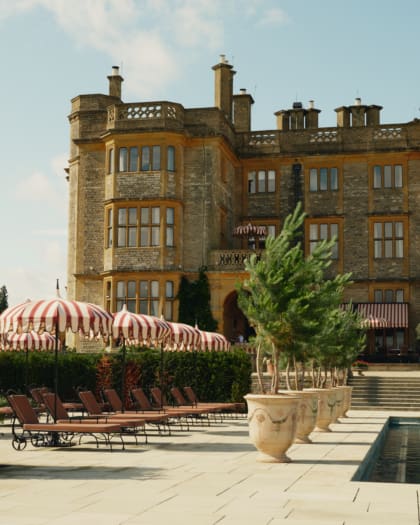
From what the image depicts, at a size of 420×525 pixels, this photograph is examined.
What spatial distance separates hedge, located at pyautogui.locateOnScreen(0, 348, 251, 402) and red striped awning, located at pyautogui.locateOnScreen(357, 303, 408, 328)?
498 inches

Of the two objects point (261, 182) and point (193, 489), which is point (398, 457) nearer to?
point (193, 489)

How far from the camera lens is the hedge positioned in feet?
93.9

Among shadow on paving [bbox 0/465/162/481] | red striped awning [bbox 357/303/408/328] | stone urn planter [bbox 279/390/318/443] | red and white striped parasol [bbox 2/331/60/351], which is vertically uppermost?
red striped awning [bbox 357/303/408/328]

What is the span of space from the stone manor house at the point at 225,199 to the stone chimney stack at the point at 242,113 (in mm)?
55

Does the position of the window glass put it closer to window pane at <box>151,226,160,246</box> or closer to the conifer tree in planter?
window pane at <box>151,226,160,246</box>

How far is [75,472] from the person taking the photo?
12.5 metres

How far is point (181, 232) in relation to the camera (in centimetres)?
3862

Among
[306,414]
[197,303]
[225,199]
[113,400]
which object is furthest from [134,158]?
[306,414]

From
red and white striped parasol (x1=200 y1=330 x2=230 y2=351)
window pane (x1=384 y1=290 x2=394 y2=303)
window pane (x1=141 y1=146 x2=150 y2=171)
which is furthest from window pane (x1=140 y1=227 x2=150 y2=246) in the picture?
red and white striped parasol (x1=200 y1=330 x2=230 y2=351)

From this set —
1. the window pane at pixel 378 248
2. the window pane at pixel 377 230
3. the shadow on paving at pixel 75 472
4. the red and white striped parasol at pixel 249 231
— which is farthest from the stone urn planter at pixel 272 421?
the window pane at pixel 377 230

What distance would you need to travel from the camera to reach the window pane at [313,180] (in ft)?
142

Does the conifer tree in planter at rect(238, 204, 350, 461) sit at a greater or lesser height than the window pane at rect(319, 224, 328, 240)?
lesser

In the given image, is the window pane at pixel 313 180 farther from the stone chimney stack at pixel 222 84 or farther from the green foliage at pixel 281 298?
the green foliage at pixel 281 298

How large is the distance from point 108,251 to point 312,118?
1543cm
